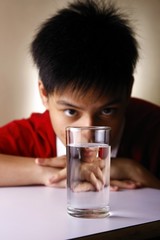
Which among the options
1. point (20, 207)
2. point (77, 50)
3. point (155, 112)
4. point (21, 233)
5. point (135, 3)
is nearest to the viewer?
point (21, 233)

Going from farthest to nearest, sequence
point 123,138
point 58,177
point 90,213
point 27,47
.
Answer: point 27,47, point 123,138, point 58,177, point 90,213

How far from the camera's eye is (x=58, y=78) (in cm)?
92

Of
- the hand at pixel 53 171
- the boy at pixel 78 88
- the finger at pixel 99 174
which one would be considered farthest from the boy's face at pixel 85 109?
the finger at pixel 99 174

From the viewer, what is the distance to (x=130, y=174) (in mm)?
873

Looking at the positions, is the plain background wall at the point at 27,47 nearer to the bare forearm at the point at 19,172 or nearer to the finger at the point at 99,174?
the bare forearm at the point at 19,172

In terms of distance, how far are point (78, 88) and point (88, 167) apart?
0.30m

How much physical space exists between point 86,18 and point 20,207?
0.52 m

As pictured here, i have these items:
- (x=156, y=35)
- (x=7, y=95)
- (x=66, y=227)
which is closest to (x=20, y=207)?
(x=66, y=227)

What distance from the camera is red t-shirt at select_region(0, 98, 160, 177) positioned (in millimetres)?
1072

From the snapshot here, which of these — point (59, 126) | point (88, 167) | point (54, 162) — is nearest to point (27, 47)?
point (59, 126)

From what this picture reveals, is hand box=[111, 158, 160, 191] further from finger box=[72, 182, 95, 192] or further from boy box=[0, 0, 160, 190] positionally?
finger box=[72, 182, 95, 192]

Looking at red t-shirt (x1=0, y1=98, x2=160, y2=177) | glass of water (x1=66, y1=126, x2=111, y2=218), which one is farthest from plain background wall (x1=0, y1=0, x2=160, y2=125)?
glass of water (x1=66, y1=126, x2=111, y2=218)

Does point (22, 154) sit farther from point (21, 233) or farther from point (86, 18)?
point (21, 233)

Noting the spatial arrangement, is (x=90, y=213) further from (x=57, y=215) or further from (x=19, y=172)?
(x=19, y=172)
